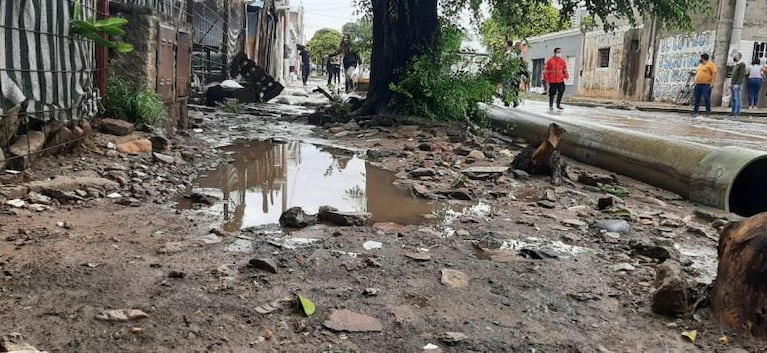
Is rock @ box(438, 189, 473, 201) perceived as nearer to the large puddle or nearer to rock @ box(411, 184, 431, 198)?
rock @ box(411, 184, 431, 198)

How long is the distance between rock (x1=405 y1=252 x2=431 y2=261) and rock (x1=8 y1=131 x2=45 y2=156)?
287 cm

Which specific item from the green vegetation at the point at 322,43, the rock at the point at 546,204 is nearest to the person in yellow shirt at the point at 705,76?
the rock at the point at 546,204

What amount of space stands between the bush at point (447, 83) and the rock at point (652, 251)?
6.37 m

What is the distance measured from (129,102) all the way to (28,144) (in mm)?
1863

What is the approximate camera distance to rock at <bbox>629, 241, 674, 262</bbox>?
320cm

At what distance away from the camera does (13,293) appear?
7.63 ft

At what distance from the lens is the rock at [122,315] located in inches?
84.8

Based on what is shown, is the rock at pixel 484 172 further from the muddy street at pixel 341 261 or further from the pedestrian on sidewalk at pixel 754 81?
the pedestrian on sidewalk at pixel 754 81

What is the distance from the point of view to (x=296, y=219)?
3574 millimetres

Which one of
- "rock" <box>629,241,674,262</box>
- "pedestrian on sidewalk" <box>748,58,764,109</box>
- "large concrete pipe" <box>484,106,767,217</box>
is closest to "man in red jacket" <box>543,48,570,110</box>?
"pedestrian on sidewalk" <box>748,58,764,109</box>

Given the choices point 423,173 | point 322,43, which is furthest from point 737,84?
point 322,43

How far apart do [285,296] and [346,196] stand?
237cm

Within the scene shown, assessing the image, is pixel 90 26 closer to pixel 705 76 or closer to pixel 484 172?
pixel 484 172

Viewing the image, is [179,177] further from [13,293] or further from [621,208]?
[621,208]
